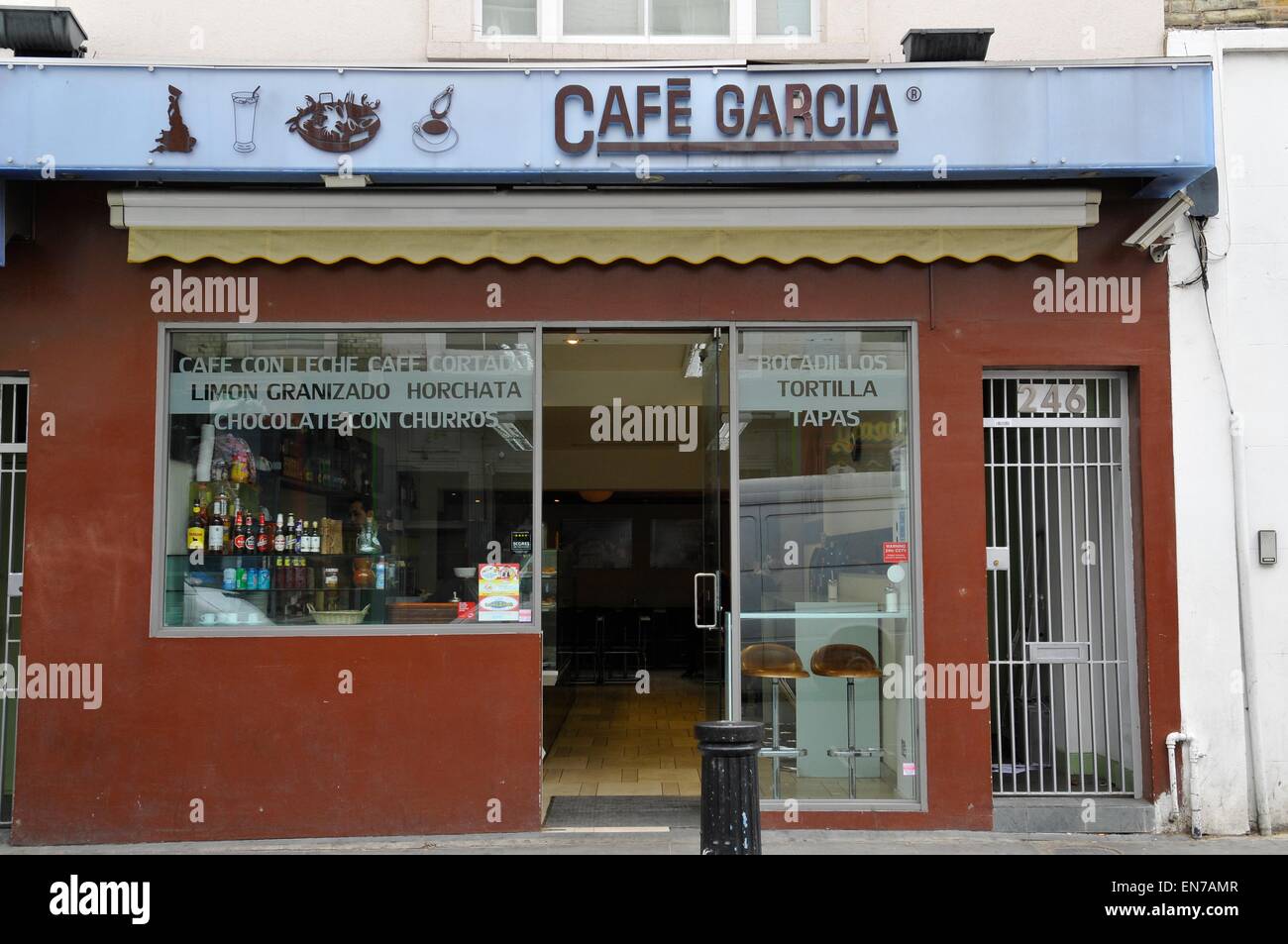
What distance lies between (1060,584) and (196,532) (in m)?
5.57

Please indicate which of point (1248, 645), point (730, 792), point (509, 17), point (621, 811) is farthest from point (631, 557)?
point (730, 792)

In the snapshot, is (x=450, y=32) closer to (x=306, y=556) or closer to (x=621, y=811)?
(x=306, y=556)

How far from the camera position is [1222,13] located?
7156 millimetres

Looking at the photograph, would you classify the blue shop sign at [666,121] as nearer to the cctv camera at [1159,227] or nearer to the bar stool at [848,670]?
the cctv camera at [1159,227]

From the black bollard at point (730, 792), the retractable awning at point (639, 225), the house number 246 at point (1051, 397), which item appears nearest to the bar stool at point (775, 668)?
the black bollard at point (730, 792)

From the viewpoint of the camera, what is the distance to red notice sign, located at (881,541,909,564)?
7.04 meters

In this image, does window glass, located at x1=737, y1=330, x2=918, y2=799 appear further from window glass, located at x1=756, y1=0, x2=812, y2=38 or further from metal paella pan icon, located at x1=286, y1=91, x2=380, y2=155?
metal paella pan icon, located at x1=286, y1=91, x2=380, y2=155

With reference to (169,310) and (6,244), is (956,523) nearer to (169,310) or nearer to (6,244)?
(169,310)

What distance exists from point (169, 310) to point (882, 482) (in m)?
4.67

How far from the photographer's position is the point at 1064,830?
6.80 metres

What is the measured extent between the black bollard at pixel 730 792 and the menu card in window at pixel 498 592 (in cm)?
229

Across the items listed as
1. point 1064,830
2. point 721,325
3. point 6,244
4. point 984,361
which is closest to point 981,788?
point 1064,830

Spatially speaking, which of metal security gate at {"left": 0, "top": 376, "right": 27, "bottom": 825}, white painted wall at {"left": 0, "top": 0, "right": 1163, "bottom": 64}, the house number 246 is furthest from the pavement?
white painted wall at {"left": 0, "top": 0, "right": 1163, "bottom": 64}

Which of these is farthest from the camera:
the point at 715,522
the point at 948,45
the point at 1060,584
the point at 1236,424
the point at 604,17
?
the point at 715,522
